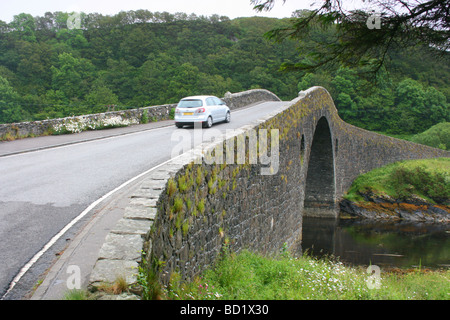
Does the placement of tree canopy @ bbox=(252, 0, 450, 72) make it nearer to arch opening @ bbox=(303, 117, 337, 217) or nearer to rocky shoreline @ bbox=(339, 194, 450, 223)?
arch opening @ bbox=(303, 117, 337, 217)

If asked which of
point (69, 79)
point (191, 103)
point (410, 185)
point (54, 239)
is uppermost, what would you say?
point (69, 79)

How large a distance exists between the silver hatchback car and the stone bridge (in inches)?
147

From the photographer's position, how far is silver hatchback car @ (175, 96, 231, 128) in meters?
15.6

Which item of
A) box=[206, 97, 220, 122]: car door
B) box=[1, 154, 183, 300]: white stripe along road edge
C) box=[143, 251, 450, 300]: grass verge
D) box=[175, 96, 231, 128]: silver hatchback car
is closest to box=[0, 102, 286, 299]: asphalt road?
box=[1, 154, 183, 300]: white stripe along road edge

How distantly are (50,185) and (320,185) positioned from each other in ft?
69.4

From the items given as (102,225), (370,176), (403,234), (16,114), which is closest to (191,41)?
(16,114)

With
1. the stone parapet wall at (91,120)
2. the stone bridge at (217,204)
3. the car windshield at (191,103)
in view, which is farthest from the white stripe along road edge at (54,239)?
the car windshield at (191,103)

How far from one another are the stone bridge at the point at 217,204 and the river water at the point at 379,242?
13.1 feet

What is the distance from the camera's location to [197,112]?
15.6 meters

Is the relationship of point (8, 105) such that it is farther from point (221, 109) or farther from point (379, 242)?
point (379, 242)

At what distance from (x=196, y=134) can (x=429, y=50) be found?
9280 millimetres

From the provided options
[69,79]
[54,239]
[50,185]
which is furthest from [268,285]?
[69,79]

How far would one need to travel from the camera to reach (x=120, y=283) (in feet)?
9.65
